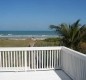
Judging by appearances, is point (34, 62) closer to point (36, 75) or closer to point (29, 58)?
point (29, 58)

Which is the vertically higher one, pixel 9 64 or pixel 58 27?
pixel 58 27

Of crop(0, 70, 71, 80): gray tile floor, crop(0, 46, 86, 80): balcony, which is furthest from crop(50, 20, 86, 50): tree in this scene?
crop(0, 70, 71, 80): gray tile floor

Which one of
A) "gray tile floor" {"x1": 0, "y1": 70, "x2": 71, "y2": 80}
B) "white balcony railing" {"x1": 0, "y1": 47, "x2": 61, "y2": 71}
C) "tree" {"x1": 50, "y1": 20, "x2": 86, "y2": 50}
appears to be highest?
"tree" {"x1": 50, "y1": 20, "x2": 86, "y2": 50}

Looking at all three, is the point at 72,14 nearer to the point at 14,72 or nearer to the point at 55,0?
the point at 55,0

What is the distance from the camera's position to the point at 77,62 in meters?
6.60

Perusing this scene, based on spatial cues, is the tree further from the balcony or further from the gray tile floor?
the gray tile floor

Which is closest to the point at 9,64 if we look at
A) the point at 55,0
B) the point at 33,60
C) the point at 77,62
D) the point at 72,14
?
the point at 33,60

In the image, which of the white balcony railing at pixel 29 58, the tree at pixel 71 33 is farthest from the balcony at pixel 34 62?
the tree at pixel 71 33

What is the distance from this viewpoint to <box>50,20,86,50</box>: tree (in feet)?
35.1

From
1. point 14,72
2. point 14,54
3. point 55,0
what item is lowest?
point 14,72

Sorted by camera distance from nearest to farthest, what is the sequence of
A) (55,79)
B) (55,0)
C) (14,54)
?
(55,79)
(14,54)
(55,0)

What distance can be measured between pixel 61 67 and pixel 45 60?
1.89 feet

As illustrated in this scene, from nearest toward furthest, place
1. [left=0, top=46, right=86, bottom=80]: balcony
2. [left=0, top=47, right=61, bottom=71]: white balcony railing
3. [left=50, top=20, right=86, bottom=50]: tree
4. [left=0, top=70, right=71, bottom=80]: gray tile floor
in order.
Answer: [left=0, top=70, right=71, bottom=80]: gray tile floor
[left=0, top=46, right=86, bottom=80]: balcony
[left=0, top=47, right=61, bottom=71]: white balcony railing
[left=50, top=20, right=86, bottom=50]: tree

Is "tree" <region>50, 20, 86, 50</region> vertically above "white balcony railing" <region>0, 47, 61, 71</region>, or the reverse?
"tree" <region>50, 20, 86, 50</region>
